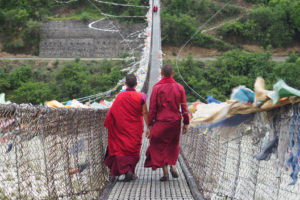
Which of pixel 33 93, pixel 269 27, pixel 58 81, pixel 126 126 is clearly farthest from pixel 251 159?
pixel 269 27

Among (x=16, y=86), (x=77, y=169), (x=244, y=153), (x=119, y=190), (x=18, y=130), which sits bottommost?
(x=16, y=86)

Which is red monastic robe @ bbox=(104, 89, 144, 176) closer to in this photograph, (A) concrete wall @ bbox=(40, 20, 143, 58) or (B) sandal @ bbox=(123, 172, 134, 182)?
(B) sandal @ bbox=(123, 172, 134, 182)

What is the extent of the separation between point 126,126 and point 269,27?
26.2 m

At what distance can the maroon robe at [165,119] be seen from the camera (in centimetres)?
322

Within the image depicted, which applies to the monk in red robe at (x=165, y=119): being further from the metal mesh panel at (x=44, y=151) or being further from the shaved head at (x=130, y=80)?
the metal mesh panel at (x=44, y=151)

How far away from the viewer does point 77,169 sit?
8.81 feet

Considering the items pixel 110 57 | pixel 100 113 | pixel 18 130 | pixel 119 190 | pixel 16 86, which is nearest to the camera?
pixel 18 130

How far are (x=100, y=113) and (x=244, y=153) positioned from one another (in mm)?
1577

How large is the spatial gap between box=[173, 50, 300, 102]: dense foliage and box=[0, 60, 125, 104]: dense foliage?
413 cm

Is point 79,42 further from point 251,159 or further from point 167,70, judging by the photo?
point 251,159

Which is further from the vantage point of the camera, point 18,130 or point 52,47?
point 52,47

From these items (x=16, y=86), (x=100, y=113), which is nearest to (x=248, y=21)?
(x=16, y=86)

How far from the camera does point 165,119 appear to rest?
10.5 ft

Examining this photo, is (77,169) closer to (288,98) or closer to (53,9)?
(288,98)
